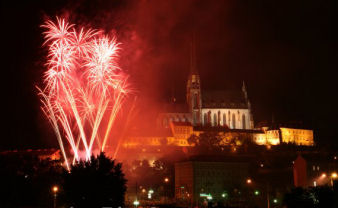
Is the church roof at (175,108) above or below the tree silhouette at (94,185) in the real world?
above

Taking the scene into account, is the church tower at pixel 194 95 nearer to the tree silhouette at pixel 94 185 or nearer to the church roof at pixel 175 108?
the church roof at pixel 175 108

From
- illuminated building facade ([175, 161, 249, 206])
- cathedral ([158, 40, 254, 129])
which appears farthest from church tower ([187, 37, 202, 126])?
illuminated building facade ([175, 161, 249, 206])

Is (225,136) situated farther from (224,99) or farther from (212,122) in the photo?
(224,99)

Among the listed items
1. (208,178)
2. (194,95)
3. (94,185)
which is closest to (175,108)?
(194,95)

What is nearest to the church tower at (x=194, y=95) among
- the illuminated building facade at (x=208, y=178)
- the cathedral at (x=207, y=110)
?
the cathedral at (x=207, y=110)

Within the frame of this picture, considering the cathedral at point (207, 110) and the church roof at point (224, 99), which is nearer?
the cathedral at point (207, 110)

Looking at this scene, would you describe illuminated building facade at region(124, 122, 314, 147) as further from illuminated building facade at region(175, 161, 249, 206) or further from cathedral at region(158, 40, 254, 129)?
illuminated building facade at region(175, 161, 249, 206)
